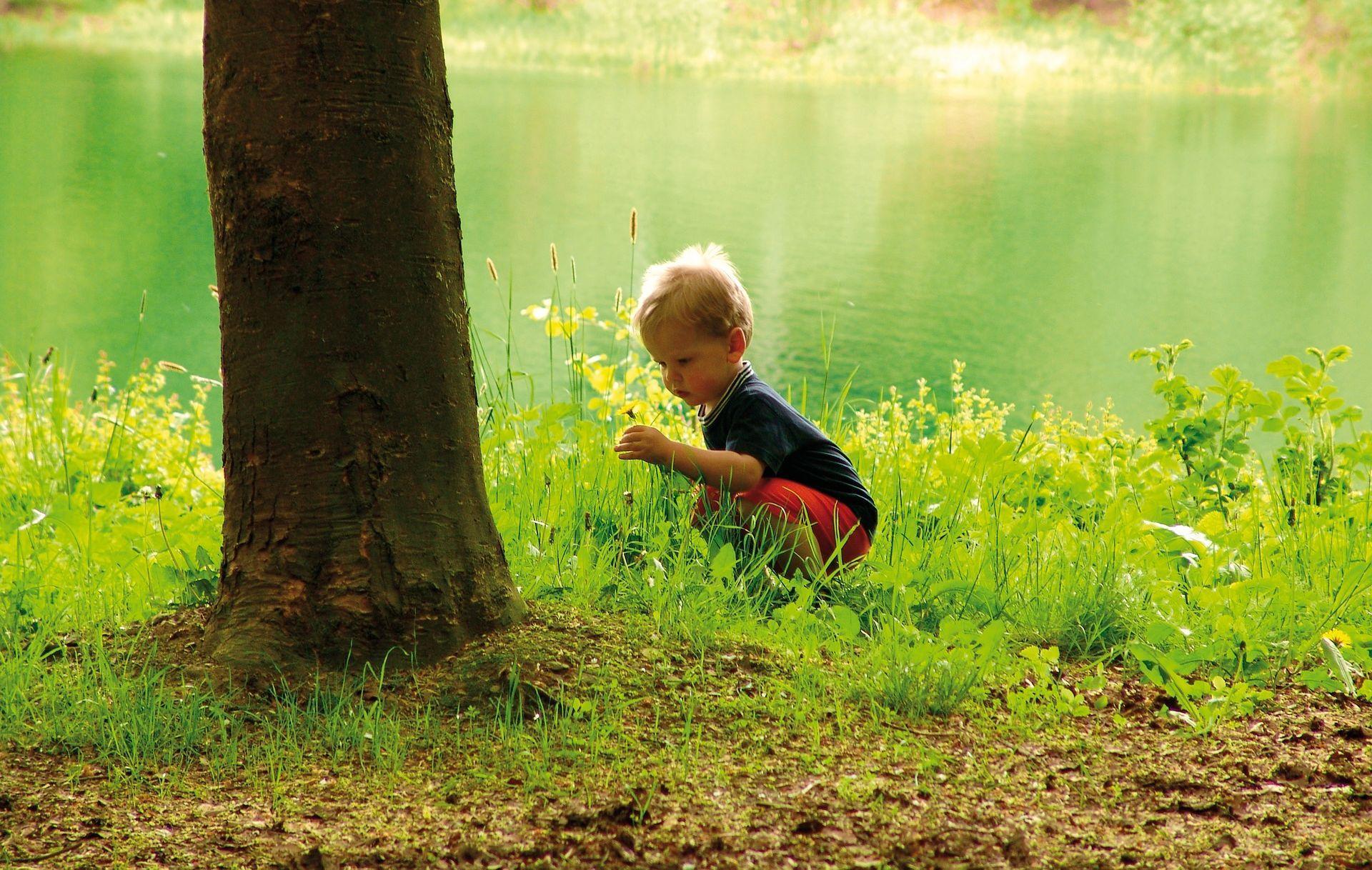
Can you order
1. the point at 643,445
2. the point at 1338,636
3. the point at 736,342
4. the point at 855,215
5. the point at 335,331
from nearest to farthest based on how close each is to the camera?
the point at 335,331, the point at 1338,636, the point at 643,445, the point at 736,342, the point at 855,215

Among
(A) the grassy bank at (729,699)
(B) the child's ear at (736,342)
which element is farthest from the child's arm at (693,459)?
A: (B) the child's ear at (736,342)

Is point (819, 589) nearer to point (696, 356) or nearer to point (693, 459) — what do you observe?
point (693, 459)

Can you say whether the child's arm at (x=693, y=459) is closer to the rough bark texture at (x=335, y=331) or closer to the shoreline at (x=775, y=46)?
the rough bark texture at (x=335, y=331)

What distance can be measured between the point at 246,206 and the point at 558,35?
2093 cm

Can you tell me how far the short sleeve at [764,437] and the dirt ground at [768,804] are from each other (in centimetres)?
76

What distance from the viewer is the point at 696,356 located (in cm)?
240

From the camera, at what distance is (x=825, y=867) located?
→ 4.00ft

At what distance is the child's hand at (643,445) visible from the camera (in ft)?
6.99

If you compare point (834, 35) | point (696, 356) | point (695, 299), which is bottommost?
point (696, 356)

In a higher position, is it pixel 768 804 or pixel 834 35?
pixel 834 35

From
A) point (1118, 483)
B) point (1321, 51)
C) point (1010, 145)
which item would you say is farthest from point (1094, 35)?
point (1118, 483)

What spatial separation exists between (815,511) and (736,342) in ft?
1.31

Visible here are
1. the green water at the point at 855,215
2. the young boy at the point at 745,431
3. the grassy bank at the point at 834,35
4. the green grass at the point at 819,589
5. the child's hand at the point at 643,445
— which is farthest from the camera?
the grassy bank at the point at 834,35

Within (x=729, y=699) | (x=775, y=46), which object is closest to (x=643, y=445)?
(x=729, y=699)
